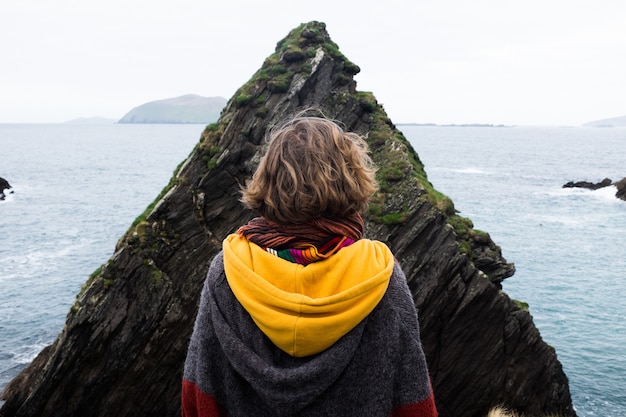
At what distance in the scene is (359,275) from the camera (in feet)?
9.77

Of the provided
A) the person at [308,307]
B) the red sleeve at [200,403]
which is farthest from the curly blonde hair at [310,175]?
the red sleeve at [200,403]

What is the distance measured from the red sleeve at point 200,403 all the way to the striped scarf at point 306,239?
39.1 inches

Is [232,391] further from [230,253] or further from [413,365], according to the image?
[413,365]

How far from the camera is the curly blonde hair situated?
3084 mm

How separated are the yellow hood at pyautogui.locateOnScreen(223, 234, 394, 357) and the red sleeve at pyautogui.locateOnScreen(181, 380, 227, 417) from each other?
2.20ft

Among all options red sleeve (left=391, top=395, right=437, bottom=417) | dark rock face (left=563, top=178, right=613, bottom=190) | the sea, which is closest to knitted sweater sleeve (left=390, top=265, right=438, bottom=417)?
red sleeve (left=391, top=395, right=437, bottom=417)

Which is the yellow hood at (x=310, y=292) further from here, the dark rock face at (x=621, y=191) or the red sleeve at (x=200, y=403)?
the dark rock face at (x=621, y=191)

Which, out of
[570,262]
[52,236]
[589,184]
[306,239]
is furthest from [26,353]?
[589,184]

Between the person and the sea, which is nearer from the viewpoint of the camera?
the person

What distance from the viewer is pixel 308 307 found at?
287 cm

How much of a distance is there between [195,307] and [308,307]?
1615 cm

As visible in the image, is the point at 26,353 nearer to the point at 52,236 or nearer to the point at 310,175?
Result: the point at 52,236

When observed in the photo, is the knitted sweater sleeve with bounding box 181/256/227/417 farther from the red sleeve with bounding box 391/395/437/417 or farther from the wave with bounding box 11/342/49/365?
the wave with bounding box 11/342/49/365

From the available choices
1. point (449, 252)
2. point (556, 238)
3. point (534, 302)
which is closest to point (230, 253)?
point (449, 252)
